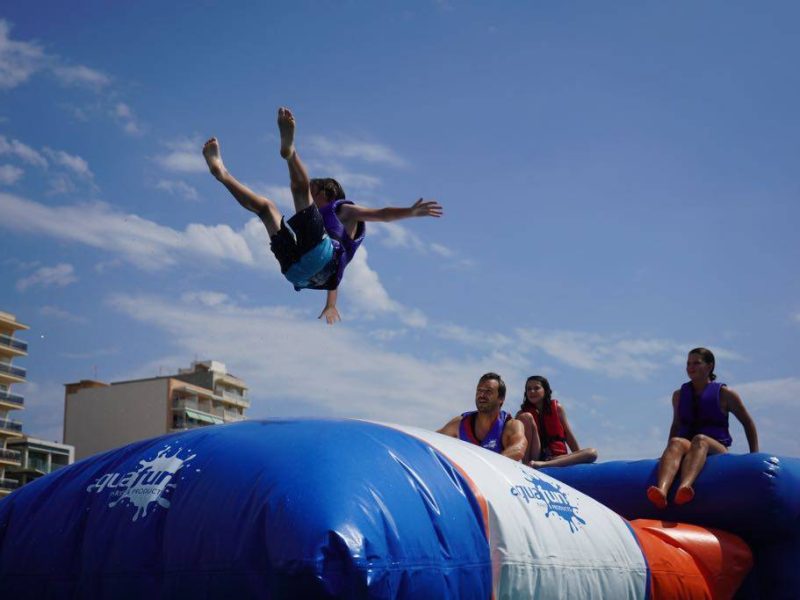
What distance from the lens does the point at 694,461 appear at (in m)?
6.67

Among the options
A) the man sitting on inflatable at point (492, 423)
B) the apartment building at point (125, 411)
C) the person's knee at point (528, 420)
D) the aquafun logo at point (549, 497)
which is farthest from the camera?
the apartment building at point (125, 411)

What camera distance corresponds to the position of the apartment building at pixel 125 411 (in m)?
65.7

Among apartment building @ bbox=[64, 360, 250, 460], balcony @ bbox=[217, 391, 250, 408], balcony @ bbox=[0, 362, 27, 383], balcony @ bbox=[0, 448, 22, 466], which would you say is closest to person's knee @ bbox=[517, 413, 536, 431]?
balcony @ bbox=[0, 448, 22, 466]

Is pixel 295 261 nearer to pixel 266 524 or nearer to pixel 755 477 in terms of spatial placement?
pixel 266 524

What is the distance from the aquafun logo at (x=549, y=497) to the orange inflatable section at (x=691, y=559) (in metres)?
0.66

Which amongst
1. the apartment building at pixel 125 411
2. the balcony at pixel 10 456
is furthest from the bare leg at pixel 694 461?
the apartment building at pixel 125 411

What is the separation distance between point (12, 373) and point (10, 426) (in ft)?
11.1

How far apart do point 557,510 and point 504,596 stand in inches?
28.9

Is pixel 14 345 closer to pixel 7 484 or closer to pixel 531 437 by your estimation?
pixel 7 484

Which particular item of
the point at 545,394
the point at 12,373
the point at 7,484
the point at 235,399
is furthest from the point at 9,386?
the point at 545,394

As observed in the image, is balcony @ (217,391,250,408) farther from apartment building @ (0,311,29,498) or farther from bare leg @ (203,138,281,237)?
bare leg @ (203,138,281,237)

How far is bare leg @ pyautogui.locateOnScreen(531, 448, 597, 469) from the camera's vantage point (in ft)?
25.1

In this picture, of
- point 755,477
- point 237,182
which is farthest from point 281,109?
A: point 755,477

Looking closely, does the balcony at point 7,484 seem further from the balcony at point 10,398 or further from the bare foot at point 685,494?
the bare foot at point 685,494
